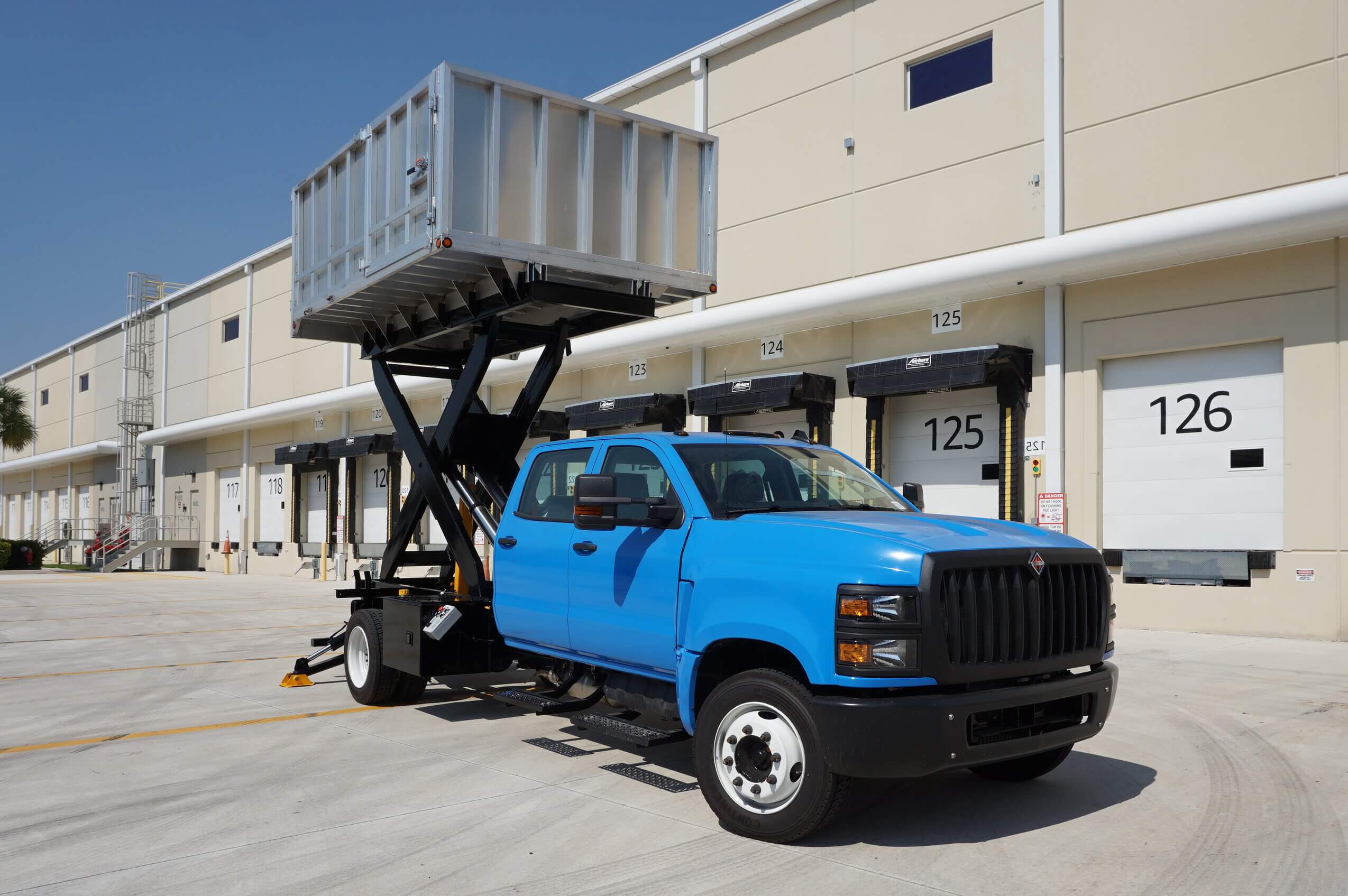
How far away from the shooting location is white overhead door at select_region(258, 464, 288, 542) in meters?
37.8

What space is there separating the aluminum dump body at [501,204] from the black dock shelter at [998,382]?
7.96 m

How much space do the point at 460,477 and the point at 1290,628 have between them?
11.0m

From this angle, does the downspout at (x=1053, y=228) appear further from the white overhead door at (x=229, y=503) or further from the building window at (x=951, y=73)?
the white overhead door at (x=229, y=503)

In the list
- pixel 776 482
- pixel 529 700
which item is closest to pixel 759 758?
pixel 776 482

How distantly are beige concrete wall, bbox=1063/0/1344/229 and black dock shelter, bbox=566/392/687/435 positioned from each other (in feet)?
29.4

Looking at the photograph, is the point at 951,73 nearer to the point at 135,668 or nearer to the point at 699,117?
the point at 699,117

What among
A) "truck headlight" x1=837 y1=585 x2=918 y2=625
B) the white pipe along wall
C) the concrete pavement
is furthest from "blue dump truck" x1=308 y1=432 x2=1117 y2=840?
the white pipe along wall

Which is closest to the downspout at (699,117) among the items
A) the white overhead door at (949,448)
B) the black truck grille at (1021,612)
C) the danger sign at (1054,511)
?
the white overhead door at (949,448)

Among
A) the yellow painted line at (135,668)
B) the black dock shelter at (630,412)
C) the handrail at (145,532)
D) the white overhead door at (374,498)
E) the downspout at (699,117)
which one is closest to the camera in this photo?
the yellow painted line at (135,668)

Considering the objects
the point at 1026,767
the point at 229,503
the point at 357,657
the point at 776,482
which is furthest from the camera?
the point at 229,503

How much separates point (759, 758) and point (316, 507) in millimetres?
33017

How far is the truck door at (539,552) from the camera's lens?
6.88 metres

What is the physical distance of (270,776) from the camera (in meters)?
6.53

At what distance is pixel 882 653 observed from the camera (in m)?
4.75
